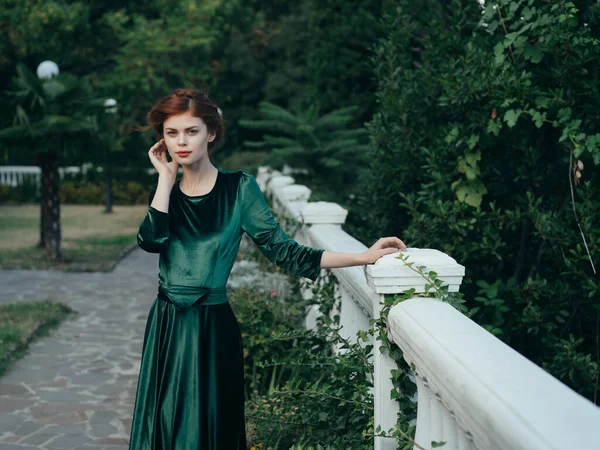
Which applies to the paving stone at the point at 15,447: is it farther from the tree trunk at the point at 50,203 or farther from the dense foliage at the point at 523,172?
the tree trunk at the point at 50,203

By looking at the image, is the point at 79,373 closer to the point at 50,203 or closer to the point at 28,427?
the point at 28,427

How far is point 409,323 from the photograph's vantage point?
240 centimetres

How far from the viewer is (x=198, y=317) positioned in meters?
2.94

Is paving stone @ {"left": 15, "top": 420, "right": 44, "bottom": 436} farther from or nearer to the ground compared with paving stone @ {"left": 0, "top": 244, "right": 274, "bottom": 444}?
farther from the ground

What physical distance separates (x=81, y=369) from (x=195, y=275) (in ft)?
13.3

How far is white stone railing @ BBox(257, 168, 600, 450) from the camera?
1.49m

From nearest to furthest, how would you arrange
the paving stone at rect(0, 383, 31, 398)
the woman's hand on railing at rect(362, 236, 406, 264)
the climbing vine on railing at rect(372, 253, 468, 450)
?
the climbing vine on railing at rect(372, 253, 468, 450)
the woman's hand on railing at rect(362, 236, 406, 264)
the paving stone at rect(0, 383, 31, 398)

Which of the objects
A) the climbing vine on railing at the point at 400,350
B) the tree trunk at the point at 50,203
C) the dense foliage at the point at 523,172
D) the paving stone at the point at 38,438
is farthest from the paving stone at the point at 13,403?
the tree trunk at the point at 50,203

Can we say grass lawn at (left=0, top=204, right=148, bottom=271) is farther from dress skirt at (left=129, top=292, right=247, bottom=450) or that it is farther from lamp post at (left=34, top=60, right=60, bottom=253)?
dress skirt at (left=129, top=292, right=247, bottom=450)

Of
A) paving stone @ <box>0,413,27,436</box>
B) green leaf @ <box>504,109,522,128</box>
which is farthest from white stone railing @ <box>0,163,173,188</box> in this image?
green leaf @ <box>504,109,522,128</box>

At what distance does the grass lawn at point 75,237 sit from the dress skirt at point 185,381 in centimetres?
980

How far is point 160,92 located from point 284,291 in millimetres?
16474

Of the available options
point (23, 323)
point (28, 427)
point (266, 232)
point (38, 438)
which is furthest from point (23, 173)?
point (266, 232)

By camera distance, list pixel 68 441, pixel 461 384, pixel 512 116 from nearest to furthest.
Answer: pixel 461 384, pixel 512 116, pixel 68 441
